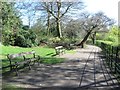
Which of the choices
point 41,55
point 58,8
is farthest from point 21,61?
point 58,8

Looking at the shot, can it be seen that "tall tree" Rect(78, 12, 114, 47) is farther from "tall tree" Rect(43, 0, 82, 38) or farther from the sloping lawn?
the sloping lawn

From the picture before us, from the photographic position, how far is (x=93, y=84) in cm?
923

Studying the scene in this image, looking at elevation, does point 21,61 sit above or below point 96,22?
below

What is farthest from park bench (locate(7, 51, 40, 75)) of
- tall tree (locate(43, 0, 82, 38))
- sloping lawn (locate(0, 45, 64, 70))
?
tall tree (locate(43, 0, 82, 38))

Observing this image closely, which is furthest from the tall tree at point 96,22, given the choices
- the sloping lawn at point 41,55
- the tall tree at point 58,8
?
the sloping lawn at point 41,55

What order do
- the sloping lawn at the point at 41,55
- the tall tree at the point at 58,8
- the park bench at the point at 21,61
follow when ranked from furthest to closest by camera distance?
the tall tree at the point at 58,8 → the sloping lawn at the point at 41,55 → the park bench at the point at 21,61

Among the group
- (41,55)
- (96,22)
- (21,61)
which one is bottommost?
(41,55)

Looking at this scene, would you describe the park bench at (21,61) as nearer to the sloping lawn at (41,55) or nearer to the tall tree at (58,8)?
the sloping lawn at (41,55)

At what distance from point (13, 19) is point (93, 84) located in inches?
384

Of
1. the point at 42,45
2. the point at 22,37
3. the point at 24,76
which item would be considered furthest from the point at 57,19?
the point at 24,76

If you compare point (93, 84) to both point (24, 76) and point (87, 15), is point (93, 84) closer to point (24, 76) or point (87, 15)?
point (24, 76)

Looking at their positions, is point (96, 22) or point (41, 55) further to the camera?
point (96, 22)

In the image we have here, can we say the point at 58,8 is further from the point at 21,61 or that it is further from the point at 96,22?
the point at 21,61

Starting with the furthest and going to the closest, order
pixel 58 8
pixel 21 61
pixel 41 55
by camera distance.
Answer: pixel 58 8, pixel 41 55, pixel 21 61
